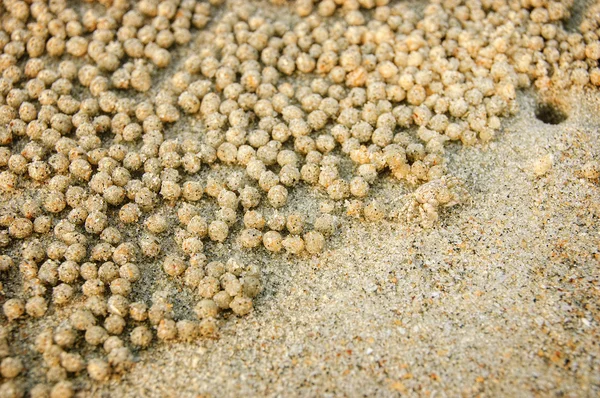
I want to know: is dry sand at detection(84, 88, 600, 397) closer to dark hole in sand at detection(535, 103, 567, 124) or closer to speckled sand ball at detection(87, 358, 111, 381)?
speckled sand ball at detection(87, 358, 111, 381)

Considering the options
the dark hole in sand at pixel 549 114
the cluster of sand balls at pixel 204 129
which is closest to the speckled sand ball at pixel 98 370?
the cluster of sand balls at pixel 204 129

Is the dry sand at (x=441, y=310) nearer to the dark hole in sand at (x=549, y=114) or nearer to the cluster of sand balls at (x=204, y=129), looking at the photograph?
the cluster of sand balls at (x=204, y=129)

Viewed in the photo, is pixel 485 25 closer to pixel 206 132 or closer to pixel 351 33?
pixel 351 33

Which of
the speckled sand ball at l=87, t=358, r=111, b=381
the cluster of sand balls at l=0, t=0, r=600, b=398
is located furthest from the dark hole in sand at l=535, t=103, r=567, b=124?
the speckled sand ball at l=87, t=358, r=111, b=381

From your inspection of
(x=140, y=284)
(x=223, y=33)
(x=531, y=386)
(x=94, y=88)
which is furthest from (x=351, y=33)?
(x=531, y=386)

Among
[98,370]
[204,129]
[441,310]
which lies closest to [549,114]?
[441,310]

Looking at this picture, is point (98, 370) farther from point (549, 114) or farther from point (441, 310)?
point (549, 114)
